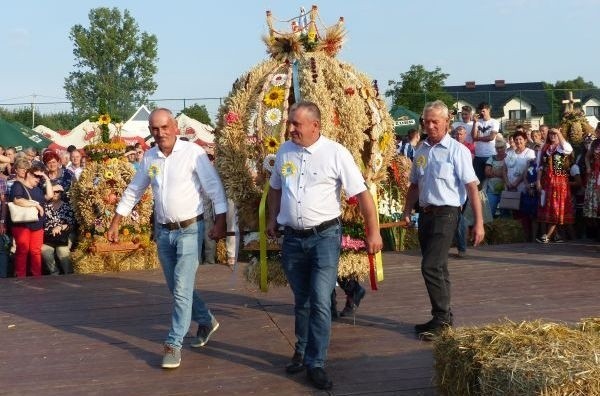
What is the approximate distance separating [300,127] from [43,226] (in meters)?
6.93

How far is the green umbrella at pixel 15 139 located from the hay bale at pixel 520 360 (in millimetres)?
16593

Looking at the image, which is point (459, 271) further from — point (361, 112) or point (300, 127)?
point (300, 127)

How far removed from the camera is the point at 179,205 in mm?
6586

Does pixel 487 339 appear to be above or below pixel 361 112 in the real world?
below

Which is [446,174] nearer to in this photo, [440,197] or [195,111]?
[440,197]

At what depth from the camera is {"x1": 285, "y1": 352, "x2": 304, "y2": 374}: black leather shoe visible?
6.13 m

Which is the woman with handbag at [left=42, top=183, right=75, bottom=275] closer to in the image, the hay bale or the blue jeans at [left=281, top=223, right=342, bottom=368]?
the blue jeans at [left=281, top=223, right=342, bottom=368]

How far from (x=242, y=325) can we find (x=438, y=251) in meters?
2.01

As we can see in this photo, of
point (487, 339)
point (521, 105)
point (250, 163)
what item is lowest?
point (487, 339)

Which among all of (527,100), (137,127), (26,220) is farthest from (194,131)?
(527,100)

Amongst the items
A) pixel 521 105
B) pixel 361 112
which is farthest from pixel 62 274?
pixel 521 105

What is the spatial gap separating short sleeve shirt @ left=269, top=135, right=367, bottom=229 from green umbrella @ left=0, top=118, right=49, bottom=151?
15129mm

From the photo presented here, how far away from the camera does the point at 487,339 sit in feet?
15.6

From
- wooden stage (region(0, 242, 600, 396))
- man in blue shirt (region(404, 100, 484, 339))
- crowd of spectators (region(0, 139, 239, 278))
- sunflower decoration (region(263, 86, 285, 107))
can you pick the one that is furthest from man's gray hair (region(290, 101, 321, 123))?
crowd of spectators (region(0, 139, 239, 278))
